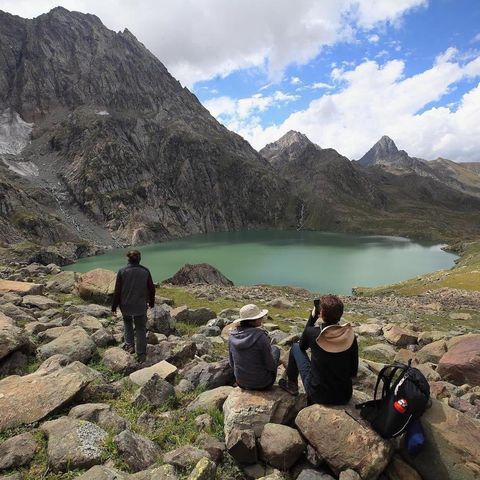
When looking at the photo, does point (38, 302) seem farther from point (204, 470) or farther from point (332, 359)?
point (332, 359)

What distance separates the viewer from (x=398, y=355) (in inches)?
723

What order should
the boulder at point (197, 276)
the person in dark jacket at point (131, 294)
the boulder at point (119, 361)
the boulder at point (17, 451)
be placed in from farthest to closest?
the boulder at point (197, 276), the person in dark jacket at point (131, 294), the boulder at point (119, 361), the boulder at point (17, 451)

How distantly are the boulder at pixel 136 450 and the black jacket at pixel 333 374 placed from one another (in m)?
3.47

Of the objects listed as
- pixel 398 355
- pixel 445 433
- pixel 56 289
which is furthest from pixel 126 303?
pixel 56 289

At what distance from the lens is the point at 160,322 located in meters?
17.7

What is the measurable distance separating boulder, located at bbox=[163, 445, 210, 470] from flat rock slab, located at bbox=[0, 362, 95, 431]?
3.01 metres

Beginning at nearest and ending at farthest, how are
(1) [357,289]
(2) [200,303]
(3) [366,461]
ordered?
(3) [366,461], (2) [200,303], (1) [357,289]

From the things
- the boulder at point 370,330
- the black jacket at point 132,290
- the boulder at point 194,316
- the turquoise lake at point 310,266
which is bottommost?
the turquoise lake at point 310,266

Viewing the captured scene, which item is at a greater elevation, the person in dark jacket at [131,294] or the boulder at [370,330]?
the person in dark jacket at [131,294]

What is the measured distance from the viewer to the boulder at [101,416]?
27.5 ft

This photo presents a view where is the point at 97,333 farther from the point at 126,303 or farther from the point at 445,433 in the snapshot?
the point at 445,433

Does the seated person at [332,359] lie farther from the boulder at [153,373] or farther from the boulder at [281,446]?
the boulder at [153,373]

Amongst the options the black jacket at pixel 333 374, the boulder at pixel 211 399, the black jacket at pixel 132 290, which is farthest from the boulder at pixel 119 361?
the black jacket at pixel 333 374

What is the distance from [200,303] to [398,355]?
1719cm
